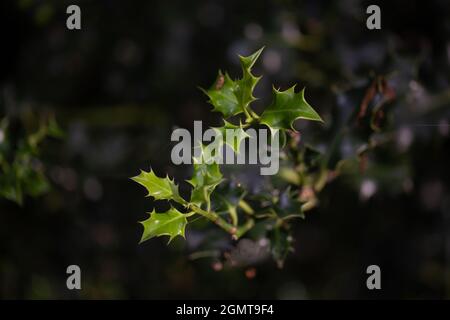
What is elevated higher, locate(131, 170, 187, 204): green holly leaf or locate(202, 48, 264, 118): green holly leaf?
locate(202, 48, 264, 118): green holly leaf

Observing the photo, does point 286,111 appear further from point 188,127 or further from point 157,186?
point 188,127

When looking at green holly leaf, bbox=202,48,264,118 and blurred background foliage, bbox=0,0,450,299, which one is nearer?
green holly leaf, bbox=202,48,264,118

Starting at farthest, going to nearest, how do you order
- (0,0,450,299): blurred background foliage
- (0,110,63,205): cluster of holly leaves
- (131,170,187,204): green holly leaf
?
(0,0,450,299): blurred background foliage → (0,110,63,205): cluster of holly leaves → (131,170,187,204): green holly leaf

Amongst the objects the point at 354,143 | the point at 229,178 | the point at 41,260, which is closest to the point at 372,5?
the point at 354,143

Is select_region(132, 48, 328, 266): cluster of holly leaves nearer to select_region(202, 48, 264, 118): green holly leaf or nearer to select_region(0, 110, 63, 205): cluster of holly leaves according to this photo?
select_region(202, 48, 264, 118): green holly leaf

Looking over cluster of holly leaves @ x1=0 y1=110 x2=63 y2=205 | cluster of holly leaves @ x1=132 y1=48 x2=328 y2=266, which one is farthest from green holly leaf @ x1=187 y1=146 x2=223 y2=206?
cluster of holly leaves @ x1=0 y1=110 x2=63 y2=205

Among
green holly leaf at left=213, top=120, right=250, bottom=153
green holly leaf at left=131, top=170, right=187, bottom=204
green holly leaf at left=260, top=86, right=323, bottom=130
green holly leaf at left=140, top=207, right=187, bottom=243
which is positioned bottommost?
green holly leaf at left=140, top=207, right=187, bottom=243

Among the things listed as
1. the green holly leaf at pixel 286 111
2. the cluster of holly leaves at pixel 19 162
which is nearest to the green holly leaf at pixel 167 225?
the green holly leaf at pixel 286 111

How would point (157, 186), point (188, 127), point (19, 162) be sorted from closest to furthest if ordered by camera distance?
point (157, 186), point (19, 162), point (188, 127)

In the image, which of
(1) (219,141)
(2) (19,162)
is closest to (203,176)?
(1) (219,141)
